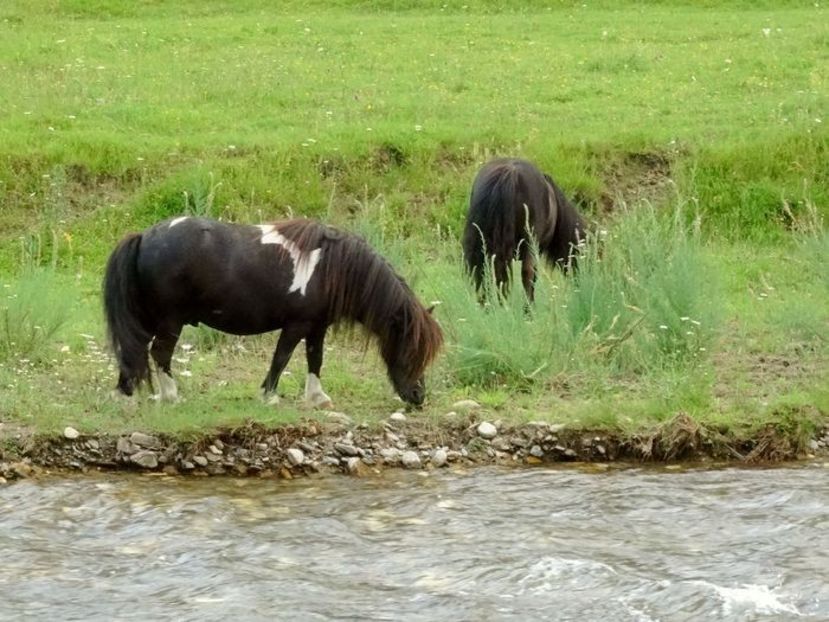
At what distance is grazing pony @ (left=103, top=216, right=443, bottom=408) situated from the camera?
9336 millimetres

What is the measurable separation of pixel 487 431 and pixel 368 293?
1.23m

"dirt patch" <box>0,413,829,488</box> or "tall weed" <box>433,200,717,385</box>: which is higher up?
"tall weed" <box>433,200,717,385</box>

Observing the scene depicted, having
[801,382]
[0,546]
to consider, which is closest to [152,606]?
[0,546]

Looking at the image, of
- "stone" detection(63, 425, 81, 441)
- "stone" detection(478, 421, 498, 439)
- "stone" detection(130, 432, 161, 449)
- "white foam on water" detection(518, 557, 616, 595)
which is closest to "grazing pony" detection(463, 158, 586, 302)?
"stone" detection(478, 421, 498, 439)

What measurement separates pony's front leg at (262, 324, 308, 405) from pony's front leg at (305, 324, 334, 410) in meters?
0.12

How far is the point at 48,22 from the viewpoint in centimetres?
2480

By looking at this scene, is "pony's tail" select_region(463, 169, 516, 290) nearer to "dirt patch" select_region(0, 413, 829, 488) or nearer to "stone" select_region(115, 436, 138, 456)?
"dirt patch" select_region(0, 413, 829, 488)

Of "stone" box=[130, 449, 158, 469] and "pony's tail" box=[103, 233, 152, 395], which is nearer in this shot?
"stone" box=[130, 449, 158, 469]

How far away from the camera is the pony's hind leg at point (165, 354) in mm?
9578

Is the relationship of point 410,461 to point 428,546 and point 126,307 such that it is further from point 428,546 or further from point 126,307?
point 126,307

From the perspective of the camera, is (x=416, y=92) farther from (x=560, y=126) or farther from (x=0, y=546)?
(x=0, y=546)

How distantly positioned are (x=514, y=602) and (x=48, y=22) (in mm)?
20212

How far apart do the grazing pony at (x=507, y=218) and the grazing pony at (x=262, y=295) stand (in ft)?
7.46

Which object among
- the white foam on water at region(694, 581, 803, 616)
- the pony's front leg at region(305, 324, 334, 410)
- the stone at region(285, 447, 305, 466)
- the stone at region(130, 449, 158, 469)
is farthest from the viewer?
the pony's front leg at region(305, 324, 334, 410)
